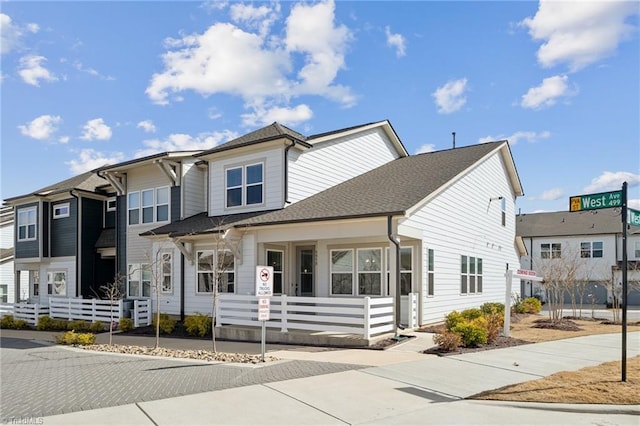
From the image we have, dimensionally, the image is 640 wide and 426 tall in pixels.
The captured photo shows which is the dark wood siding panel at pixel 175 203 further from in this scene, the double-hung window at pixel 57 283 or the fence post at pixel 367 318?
the fence post at pixel 367 318

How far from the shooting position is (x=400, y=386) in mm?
8109

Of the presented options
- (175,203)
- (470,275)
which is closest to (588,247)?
(470,275)

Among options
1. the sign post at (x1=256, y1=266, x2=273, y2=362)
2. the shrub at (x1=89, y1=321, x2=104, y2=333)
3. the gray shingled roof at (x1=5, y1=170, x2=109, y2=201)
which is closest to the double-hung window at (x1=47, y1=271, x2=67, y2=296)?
the gray shingled roof at (x1=5, y1=170, x2=109, y2=201)

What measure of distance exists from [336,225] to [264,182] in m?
4.18

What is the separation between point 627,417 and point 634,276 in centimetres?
3159

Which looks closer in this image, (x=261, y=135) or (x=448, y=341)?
(x=448, y=341)

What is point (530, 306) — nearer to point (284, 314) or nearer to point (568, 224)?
point (284, 314)

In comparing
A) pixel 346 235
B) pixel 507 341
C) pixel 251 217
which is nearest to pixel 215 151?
pixel 251 217

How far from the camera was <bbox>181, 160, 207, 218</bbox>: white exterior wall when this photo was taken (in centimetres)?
1992

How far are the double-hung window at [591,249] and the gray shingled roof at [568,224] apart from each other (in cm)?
75

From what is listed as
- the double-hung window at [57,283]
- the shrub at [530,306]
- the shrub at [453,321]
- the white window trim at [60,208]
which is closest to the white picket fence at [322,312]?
the shrub at [453,321]

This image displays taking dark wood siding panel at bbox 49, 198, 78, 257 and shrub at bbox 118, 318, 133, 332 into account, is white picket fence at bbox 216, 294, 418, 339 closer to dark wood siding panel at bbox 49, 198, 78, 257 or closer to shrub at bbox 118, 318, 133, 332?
shrub at bbox 118, 318, 133, 332

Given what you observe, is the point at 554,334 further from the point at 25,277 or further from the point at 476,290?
the point at 25,277

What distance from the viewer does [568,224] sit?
3828 cm
